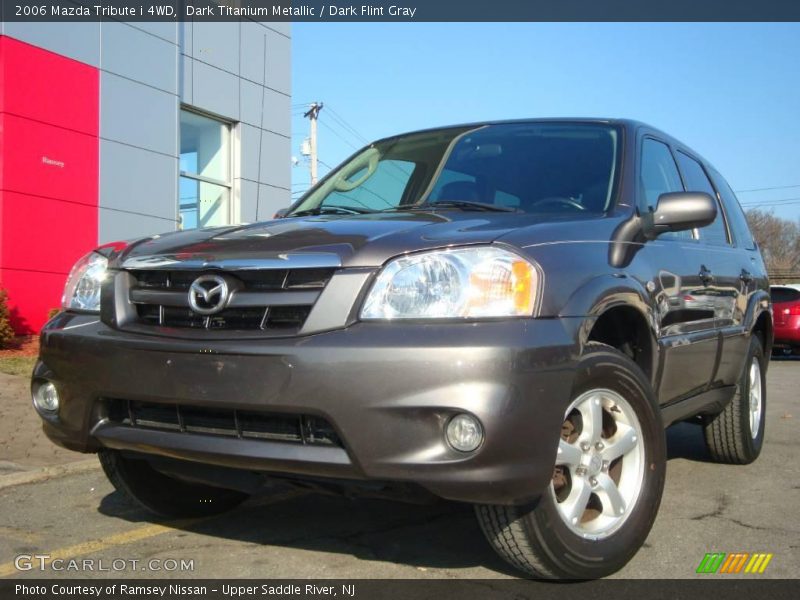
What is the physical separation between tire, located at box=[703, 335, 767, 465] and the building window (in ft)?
38.2

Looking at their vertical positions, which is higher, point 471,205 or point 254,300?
point 471,205

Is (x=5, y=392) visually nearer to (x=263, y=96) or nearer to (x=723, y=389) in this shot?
(x=723, y=389)

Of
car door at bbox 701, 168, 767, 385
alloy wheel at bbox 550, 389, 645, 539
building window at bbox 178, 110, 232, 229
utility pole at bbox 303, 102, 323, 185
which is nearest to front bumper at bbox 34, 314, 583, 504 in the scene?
alloy wheel at bbox 550, 389, 645, 539

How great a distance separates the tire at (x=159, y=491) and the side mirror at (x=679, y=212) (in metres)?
2.27

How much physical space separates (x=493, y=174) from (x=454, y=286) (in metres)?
1.41

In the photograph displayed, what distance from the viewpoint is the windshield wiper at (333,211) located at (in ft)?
13.0

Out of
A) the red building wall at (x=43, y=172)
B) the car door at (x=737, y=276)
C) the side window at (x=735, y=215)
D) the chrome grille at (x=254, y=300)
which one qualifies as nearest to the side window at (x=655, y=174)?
the car door at (x=737, y=276)

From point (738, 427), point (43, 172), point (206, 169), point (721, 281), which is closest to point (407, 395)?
point (721, 281)

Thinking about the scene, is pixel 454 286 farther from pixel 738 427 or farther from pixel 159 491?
pixel 738 427

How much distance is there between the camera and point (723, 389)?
4754mm

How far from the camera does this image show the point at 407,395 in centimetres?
262

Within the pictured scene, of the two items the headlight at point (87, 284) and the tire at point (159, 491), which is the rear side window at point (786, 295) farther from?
the headlight at point (87, 284)

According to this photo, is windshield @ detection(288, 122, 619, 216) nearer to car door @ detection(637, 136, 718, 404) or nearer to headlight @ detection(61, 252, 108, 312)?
car door @ detection(637, 136, 718, 404)

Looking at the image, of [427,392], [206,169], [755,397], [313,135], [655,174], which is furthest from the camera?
[313,135]
